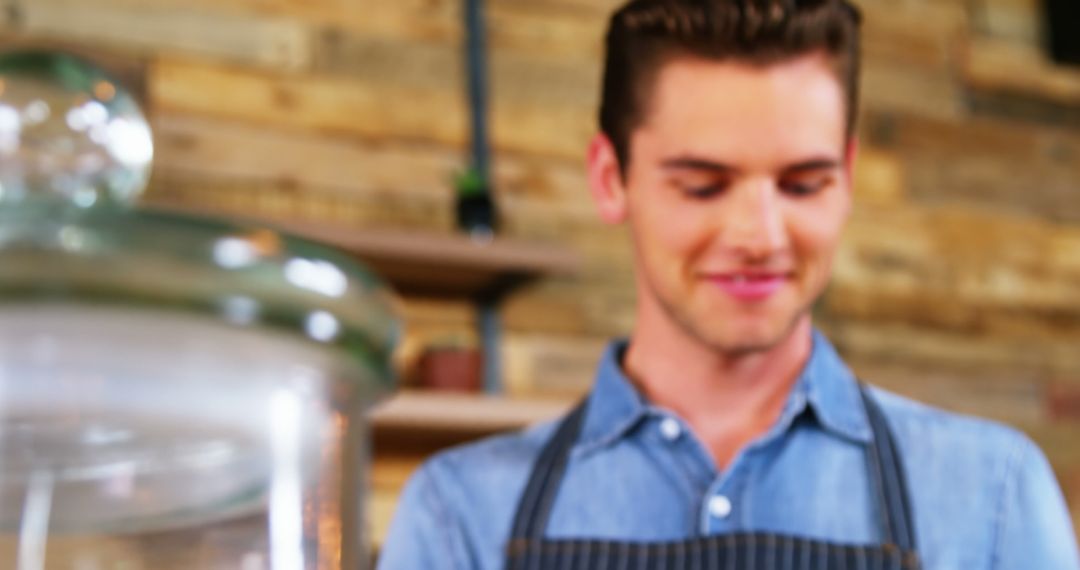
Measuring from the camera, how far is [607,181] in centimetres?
156

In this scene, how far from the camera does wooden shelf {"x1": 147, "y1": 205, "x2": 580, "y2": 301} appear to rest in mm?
2617

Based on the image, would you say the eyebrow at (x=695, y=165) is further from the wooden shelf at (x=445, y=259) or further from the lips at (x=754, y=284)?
the wooden shelf at (x=445, y=259)

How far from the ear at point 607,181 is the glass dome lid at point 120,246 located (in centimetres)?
115

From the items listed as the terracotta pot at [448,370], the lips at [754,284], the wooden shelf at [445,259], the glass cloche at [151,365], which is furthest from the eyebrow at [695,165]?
the terracotta pot at [448,370]

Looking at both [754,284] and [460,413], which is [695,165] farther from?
[460,413]

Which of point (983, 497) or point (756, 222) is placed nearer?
point (756, 222)

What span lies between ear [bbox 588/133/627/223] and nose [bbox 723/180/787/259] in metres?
0.17

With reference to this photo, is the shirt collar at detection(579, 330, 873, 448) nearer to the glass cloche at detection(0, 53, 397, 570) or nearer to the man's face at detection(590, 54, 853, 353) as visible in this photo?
the man's face at detection(590, 54, 853, 353)

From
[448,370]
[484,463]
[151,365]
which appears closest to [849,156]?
[484,463]

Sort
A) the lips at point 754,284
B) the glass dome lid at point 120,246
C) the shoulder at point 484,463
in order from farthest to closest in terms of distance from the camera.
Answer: the shoulder at point 484,463, the lips at point 754,284, the glass dome lid at point 120,246

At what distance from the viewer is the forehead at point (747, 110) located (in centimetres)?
137

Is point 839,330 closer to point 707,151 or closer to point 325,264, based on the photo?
point 707,151

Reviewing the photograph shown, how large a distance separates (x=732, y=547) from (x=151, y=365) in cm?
115

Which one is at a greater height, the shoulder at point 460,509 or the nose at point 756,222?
the nose at point 756,222
